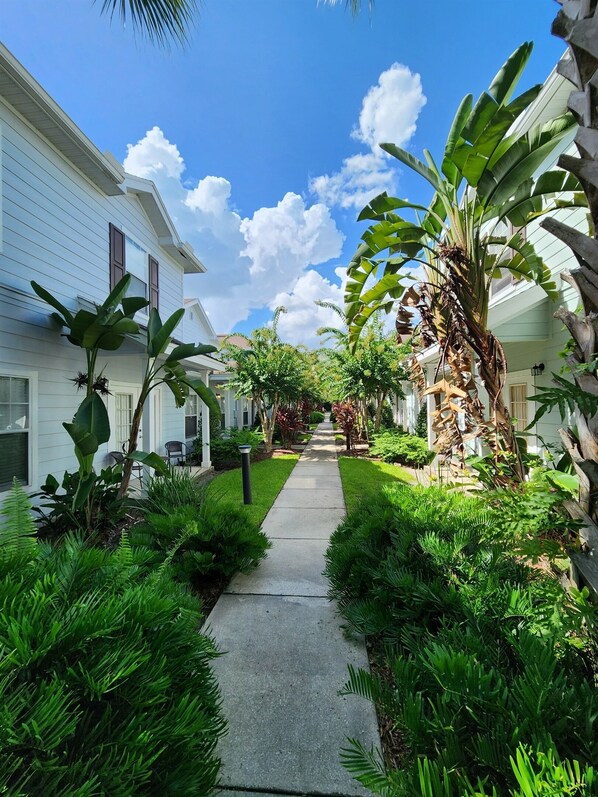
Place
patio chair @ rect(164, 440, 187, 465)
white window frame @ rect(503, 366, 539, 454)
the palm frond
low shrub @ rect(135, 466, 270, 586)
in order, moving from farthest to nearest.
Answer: patio chair @ rect(164, 440, 187, 465)
white window frame @ rect(503, 366, 539, 454)
the palm frond
low shrub @ rect(135, 466, 270, 586)

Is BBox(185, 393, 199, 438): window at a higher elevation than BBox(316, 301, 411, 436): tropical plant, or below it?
below

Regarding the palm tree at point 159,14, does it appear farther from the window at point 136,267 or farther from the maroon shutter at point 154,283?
the maroon shutter at point 154,283

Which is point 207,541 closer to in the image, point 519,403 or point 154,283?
point 519,403

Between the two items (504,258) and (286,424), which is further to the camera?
(286,424)

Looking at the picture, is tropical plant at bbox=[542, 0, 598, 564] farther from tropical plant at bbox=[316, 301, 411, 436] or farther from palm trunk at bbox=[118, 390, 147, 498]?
tropical plant at bbox=[316, 301, 411, 436]

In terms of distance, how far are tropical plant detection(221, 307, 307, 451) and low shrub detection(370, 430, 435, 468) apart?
431 cm

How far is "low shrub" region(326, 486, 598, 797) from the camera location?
119 cm

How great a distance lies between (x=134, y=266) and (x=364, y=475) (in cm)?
843

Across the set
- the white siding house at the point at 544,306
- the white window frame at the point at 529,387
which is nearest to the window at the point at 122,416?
the white siding house at the point at 544,306

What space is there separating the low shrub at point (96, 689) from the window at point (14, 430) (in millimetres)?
4698

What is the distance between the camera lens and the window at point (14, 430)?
553cm

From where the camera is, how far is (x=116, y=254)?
8.50 metres

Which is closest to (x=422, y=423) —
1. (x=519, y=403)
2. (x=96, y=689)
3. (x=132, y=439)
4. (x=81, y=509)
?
(x=519, y=403)

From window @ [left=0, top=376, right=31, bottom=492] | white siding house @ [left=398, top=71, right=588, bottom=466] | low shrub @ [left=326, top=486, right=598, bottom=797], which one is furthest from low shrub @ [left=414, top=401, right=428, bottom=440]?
window @ [left=0, top=376, right=31, bottom=492]
